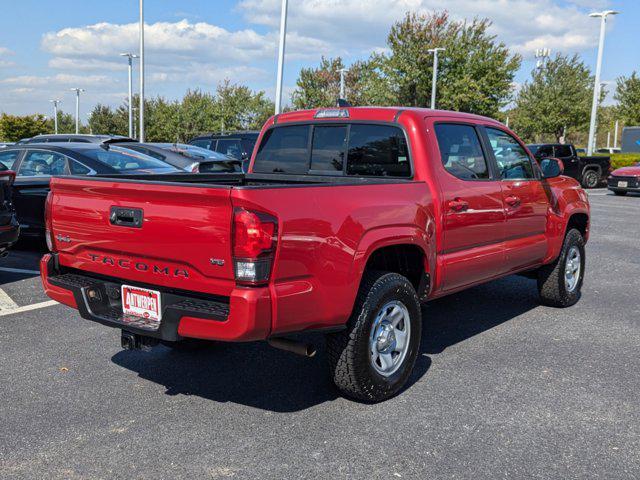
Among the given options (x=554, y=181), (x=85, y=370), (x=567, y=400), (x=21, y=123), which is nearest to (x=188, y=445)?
(x=85, y=370)

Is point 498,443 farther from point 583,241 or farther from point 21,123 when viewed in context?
point 21,123

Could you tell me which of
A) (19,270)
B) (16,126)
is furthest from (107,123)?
(19,270)

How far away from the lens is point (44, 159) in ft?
29.2

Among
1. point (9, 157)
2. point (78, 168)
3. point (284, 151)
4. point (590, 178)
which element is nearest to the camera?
point (284, 151)

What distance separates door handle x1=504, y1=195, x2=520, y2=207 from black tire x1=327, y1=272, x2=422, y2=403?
5.66ft

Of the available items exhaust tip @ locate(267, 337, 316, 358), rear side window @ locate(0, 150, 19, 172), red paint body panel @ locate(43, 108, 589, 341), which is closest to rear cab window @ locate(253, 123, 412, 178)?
red paint body panel @ locate(43, 108, 589, 341)

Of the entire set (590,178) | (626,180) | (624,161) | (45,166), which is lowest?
(590,178)

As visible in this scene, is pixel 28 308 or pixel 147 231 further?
pixel 28 308

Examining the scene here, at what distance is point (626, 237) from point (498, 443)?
31.8 feet

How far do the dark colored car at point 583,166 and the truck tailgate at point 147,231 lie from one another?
20.9 metres

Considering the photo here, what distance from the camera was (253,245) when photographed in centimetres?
314

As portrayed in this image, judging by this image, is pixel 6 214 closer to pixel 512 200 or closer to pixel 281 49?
pixel 512 200

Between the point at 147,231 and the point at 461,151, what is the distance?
2.57m

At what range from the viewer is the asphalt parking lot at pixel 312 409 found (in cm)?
321
